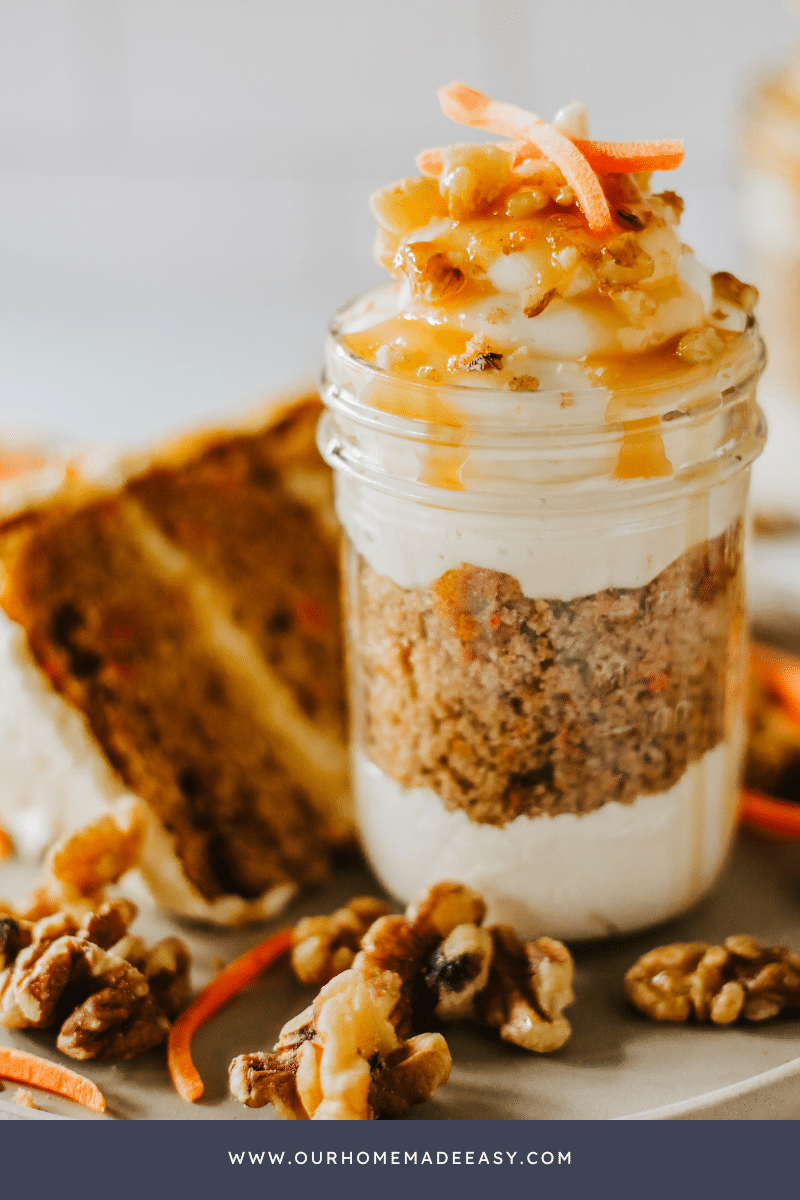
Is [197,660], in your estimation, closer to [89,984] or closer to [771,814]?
[89,984]

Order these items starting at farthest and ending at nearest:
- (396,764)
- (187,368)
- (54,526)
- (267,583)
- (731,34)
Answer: (187,368)
(731,34)
(267,583)
(54,526)
(396,764)

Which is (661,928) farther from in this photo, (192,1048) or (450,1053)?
(192,1048)

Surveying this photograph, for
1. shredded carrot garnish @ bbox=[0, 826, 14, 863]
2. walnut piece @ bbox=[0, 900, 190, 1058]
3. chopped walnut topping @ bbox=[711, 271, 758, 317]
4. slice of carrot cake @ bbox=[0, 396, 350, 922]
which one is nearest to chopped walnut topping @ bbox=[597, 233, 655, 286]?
chopped walnut topping @ bbox=[711, 271, 758, 317]

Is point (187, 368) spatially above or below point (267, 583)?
below

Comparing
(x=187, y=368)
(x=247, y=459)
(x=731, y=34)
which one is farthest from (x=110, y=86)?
(x=247, y=459)

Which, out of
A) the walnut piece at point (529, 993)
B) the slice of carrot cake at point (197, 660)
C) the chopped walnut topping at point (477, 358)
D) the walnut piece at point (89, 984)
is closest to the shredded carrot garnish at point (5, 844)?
the slice of carrot cake at point (197, 660)
